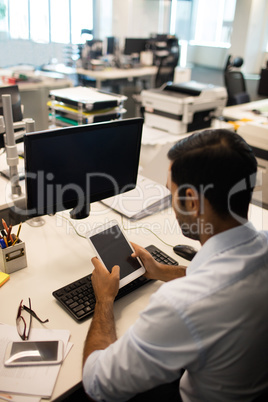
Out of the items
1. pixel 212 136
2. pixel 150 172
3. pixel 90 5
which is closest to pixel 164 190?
pixel 150 172

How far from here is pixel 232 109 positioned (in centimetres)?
377

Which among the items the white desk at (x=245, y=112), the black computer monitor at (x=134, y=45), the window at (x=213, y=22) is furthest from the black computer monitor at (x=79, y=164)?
the window at (x=213, y=22)

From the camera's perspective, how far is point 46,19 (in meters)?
6.70

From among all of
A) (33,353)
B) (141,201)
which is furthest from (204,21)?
(33,353)

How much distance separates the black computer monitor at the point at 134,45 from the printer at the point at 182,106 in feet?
12.3

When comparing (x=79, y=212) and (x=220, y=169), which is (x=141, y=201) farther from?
(x=220, y=169)

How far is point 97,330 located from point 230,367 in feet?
1.21

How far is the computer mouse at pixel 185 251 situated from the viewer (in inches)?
54.6

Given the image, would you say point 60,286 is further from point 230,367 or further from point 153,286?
point 230,367

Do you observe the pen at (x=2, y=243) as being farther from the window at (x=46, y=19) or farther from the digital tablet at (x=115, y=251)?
the window at (x=46, y=19)

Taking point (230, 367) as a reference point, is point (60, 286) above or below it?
below

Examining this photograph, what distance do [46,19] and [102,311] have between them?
22.9 feet

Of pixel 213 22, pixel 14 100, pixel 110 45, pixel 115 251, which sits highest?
pixel 213 22

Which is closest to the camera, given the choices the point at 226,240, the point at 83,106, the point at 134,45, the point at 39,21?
the point at 226,240
